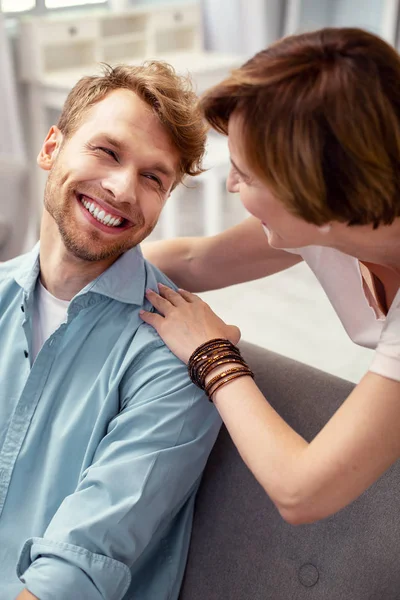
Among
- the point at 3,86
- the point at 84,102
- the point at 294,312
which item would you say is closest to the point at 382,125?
the point at 84,102

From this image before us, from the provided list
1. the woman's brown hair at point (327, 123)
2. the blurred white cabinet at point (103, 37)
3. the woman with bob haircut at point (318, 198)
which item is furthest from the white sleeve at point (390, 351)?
the blurred white cabinet at point (103, 37)

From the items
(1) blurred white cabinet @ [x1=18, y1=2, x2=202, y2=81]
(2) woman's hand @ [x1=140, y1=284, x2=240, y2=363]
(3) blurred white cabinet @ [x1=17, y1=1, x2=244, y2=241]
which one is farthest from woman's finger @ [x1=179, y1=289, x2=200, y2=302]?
(1) blurred white cabinet @ [x1=18, y1=2, x2=202, y2=81]

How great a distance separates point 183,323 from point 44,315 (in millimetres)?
329

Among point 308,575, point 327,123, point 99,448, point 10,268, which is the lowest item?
point 308,575

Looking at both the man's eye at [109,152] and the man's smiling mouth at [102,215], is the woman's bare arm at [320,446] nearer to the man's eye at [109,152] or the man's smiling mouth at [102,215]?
the man's smiling mouth at [102,215]

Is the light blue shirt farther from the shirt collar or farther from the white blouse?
the white blouse

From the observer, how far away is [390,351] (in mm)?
1159

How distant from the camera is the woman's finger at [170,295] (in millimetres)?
1519

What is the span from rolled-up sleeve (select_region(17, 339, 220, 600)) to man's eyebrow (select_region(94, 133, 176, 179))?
0.34m

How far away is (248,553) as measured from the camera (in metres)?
1.46

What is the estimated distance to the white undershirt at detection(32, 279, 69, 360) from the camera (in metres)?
1.57

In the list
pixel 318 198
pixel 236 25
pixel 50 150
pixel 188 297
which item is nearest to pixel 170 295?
pixel 188 297

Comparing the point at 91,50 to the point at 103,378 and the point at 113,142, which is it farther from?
the point at 103,378

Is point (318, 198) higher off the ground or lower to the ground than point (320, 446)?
higher
